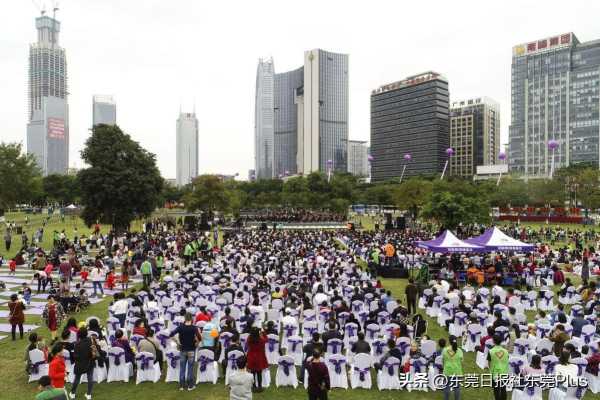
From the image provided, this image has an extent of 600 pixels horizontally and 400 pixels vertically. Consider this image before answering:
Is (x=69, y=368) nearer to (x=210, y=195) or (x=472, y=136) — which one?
(x=210, y=195)

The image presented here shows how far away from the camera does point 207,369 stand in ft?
31.0

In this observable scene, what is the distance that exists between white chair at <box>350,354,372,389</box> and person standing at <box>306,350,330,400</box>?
222 centimetres

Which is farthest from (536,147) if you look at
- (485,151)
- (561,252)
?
(561,252)

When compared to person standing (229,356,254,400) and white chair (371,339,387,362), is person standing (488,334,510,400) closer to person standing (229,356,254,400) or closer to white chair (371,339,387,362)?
white chair (371,339,387,362)

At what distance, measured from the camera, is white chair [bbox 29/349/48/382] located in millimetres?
9047

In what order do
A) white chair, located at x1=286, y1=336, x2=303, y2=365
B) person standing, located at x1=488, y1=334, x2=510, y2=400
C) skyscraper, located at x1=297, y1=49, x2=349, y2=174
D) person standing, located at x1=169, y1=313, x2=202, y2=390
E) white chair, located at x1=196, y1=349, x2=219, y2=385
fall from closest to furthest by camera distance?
person standing, located at x1=488, y1=334, x2=510, y2=400 → person standing, located at x1=169, y1=313, x2=202, y2=390 → white chair, located at x1=196, y1=349, x2=219, y2=385 → white chair, located at x1=286, y1=336, x2=303, y2=365 → skyscraper, located at x1=297, y1=49, x2=349, y2=174

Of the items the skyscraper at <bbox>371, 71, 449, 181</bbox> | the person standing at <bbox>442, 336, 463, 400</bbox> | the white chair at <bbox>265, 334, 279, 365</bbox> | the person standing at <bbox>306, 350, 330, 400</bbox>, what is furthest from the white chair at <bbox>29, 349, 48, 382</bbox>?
the skyscraper at <bbox>371, 71, 449, 181</bbox>

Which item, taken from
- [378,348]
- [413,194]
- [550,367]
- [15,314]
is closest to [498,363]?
[550,367]

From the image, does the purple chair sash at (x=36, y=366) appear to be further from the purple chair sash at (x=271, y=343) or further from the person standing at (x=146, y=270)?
the person standing at (x=146, y=270)

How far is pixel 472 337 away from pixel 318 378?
640cm

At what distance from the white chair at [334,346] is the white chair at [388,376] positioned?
38.7 inches

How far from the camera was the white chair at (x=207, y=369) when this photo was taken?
369 inches

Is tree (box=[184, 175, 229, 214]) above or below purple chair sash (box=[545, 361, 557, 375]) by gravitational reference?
above

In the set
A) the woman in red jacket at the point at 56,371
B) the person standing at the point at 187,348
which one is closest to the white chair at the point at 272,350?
the person standing at the point at 187,348
